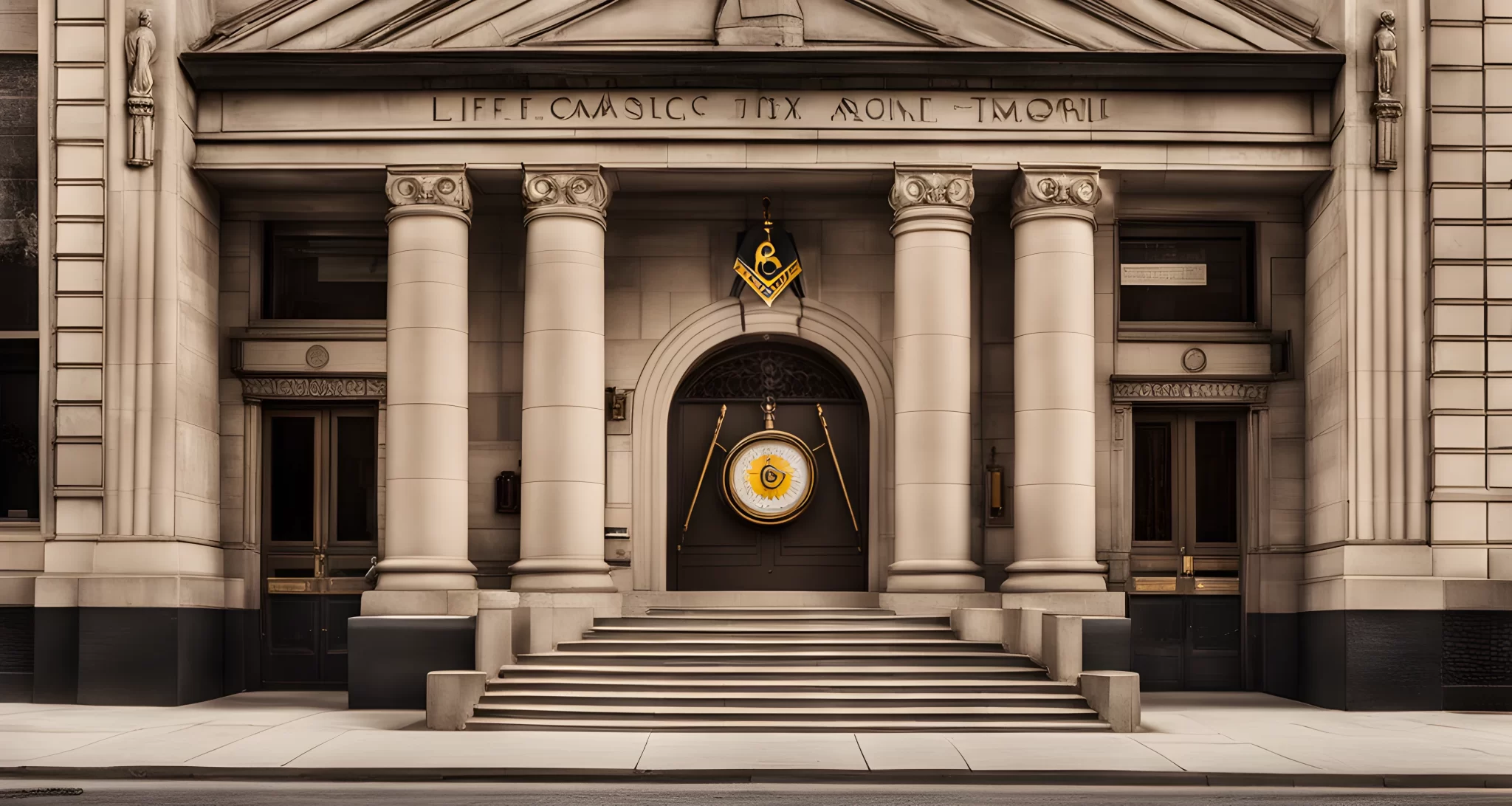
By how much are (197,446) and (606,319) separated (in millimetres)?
6439

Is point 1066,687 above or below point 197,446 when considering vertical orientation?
below

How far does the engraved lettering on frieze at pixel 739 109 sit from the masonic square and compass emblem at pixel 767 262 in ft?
7.36

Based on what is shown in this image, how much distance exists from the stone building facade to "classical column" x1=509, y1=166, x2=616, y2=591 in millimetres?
66

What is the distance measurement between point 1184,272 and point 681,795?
1481 cm

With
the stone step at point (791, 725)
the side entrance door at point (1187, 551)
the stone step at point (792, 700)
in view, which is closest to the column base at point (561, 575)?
the stone step at point (792, 700)

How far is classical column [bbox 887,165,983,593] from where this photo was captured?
23.2 meters

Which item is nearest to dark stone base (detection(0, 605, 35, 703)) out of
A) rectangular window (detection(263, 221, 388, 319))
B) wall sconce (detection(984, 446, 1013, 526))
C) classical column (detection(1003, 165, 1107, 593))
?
rectangular window (detection(263, 221, 388, 319))

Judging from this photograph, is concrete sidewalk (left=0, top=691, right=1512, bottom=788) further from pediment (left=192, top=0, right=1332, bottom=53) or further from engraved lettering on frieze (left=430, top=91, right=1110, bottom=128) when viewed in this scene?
pediment (left=192, top=0, right=1332, bottom=53)

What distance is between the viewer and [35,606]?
22.5 metres

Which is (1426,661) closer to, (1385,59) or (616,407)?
(1385,59)

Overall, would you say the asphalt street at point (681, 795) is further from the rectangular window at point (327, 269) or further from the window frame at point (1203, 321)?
the rectangular window at point (327, 269)

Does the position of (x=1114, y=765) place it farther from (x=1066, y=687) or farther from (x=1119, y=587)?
(x=1119, y=587)

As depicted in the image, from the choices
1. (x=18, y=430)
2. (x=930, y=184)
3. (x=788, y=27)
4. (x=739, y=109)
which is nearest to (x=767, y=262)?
(x=739, y=109)

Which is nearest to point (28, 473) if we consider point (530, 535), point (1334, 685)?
Answer: point (530, 535)
